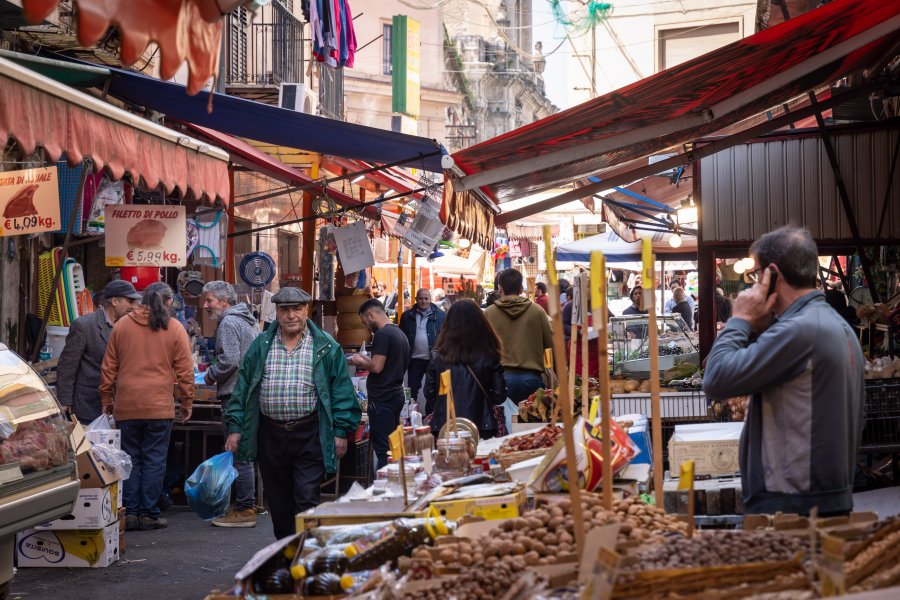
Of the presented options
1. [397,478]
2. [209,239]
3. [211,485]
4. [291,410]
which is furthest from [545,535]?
[209,239]

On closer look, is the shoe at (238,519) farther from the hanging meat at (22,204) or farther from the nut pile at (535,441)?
the nut pile at (535,441)

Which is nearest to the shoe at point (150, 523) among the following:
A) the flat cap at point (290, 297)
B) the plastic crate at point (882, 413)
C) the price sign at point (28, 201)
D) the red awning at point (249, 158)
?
the price sign at point (28, 201)

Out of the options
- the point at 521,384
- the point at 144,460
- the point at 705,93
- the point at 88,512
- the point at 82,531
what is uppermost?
the point at 705,93

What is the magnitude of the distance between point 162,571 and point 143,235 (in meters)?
3.26

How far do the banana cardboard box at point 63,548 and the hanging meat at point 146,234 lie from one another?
9.34ft


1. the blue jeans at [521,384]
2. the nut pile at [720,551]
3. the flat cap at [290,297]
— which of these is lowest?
the nut pile at [720,551]

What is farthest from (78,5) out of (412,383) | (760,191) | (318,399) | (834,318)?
(412,383)

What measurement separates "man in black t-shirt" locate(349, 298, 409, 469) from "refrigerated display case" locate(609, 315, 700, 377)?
7.16 ft

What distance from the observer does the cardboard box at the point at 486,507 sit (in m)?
4.61

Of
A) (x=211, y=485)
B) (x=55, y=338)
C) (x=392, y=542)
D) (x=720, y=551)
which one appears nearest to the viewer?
(x=720, y=551)

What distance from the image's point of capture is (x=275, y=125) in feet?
32.3

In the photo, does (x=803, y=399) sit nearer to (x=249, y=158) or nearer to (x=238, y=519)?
(x=238, y=519)

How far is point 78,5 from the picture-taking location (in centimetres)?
313

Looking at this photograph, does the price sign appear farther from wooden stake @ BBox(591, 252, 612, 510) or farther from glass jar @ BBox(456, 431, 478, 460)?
wooden stake @ BBox(591, 252, 612, 510)
